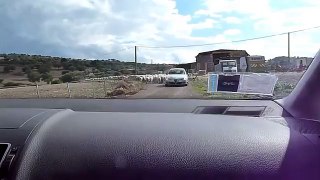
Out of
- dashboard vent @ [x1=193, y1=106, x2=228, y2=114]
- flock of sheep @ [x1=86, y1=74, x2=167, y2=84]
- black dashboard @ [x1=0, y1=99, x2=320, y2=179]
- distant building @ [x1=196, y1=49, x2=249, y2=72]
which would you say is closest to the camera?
black dashboard @ [x1=0, y1=99, x2=320, y2=179]

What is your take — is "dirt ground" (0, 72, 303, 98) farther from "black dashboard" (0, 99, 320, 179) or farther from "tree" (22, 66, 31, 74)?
"black dashboard" (0, 99, 320, 179)

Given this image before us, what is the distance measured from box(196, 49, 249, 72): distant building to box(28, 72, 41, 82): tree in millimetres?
1339

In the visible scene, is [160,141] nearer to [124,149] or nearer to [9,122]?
[124,149]

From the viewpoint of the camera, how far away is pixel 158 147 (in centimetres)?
224

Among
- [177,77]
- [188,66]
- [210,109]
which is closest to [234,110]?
[210,109]

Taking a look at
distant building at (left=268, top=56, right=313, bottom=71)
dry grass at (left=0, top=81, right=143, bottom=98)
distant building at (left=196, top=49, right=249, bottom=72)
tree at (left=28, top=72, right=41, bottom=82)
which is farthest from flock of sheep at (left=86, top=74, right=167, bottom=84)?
distant building at (left=268, top=56, right=313, bottom=71)

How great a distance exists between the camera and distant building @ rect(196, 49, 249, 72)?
3.48 m

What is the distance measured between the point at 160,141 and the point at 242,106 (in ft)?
3.33

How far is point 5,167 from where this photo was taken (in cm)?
214

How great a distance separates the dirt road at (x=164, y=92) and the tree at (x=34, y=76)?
0.82 metres

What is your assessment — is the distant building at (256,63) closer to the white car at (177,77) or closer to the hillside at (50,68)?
the white car at (177,77)

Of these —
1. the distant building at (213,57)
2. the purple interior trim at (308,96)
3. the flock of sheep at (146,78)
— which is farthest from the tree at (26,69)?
the purple interior trim at (308,96)

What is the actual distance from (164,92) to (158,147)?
198 centimetres

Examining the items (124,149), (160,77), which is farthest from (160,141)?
(160,77)
